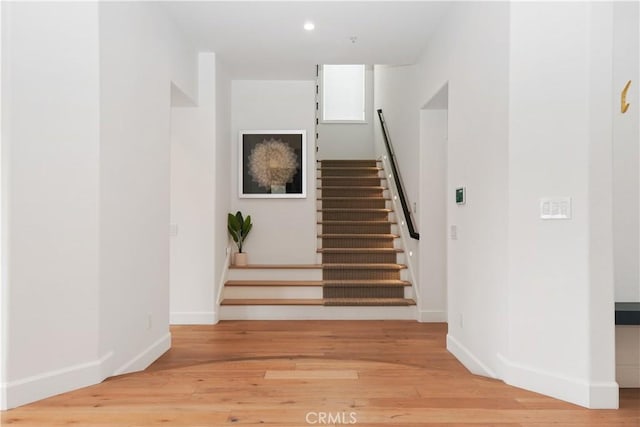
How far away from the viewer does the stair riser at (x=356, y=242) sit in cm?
586

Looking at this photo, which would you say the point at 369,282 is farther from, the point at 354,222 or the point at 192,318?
the point at 192,318

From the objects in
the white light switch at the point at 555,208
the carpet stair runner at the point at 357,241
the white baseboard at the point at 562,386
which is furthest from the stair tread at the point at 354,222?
the white light switch at the point at 555,208

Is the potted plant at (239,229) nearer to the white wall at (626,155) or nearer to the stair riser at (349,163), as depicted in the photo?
the stair riser at (349,163)

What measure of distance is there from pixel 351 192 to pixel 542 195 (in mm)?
4452

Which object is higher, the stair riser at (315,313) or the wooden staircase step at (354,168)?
the wooden staircase step at (354,168)

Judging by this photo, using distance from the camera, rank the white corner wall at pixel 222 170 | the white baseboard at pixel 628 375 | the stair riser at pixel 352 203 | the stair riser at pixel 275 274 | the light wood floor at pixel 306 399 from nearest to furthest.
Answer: the light wood floor at pixel 306 399 < the white baseboard at pixel 628 375 < the white corner wall at pixel 222 170 < the stair riser at pixel 275 274 < the stair riser at pixel 352 203

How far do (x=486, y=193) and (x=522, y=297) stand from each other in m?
0.71

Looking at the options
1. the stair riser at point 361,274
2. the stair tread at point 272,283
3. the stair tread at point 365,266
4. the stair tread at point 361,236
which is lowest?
the stair tread at point 272,283

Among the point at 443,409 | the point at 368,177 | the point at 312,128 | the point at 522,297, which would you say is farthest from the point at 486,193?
the point at 368,177

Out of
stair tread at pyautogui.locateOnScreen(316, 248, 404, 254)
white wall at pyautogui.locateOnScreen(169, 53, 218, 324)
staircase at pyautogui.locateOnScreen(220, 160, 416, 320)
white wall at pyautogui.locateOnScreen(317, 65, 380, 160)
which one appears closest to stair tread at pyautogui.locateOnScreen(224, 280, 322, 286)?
staircase at pyautogui.locateOnScreen(220, 160, 416, 320)

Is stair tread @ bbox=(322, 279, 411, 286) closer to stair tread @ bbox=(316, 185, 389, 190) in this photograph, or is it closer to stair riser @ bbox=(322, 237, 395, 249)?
stair riser @ bbox=(322, 237, 395, 249)

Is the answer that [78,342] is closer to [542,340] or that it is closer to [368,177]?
[542,340]

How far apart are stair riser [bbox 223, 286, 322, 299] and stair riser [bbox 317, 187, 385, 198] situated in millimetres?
2140

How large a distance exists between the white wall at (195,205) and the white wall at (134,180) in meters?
0.83
